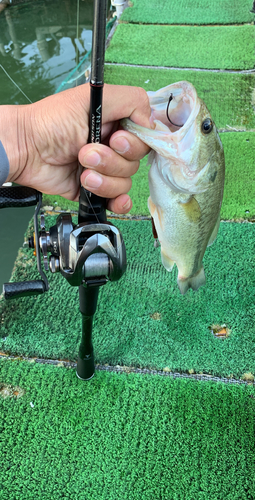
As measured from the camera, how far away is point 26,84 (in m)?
4.14

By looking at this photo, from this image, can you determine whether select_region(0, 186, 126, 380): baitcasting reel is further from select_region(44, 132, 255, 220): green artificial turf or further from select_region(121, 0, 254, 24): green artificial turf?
select_region(121, 0, 254, 24): green artificial turf

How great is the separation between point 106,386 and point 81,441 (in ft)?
0.89

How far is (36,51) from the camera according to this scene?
4.79m

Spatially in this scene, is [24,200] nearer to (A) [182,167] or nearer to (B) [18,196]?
(B) [18,196]

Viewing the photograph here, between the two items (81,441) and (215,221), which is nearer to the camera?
(215,221)

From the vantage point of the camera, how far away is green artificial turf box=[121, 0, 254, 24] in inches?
204

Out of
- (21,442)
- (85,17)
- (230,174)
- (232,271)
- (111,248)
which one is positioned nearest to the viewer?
(111,248)

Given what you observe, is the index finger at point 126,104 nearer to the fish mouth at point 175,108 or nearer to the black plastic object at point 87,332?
the fish mouth at point 175,108

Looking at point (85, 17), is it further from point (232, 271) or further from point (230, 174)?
point (232, 271)

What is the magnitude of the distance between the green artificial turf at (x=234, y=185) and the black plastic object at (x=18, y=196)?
1379 millimetres

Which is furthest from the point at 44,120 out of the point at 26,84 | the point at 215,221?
the point at 26,84

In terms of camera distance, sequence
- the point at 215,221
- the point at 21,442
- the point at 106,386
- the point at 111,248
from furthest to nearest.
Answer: the point at 106,386
the point at 21,442
the point at 215,221
the point at 111,248

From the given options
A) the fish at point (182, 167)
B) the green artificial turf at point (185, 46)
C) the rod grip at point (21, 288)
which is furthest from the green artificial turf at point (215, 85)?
the rod grip at point (21, 288)

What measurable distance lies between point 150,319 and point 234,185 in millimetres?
1398
